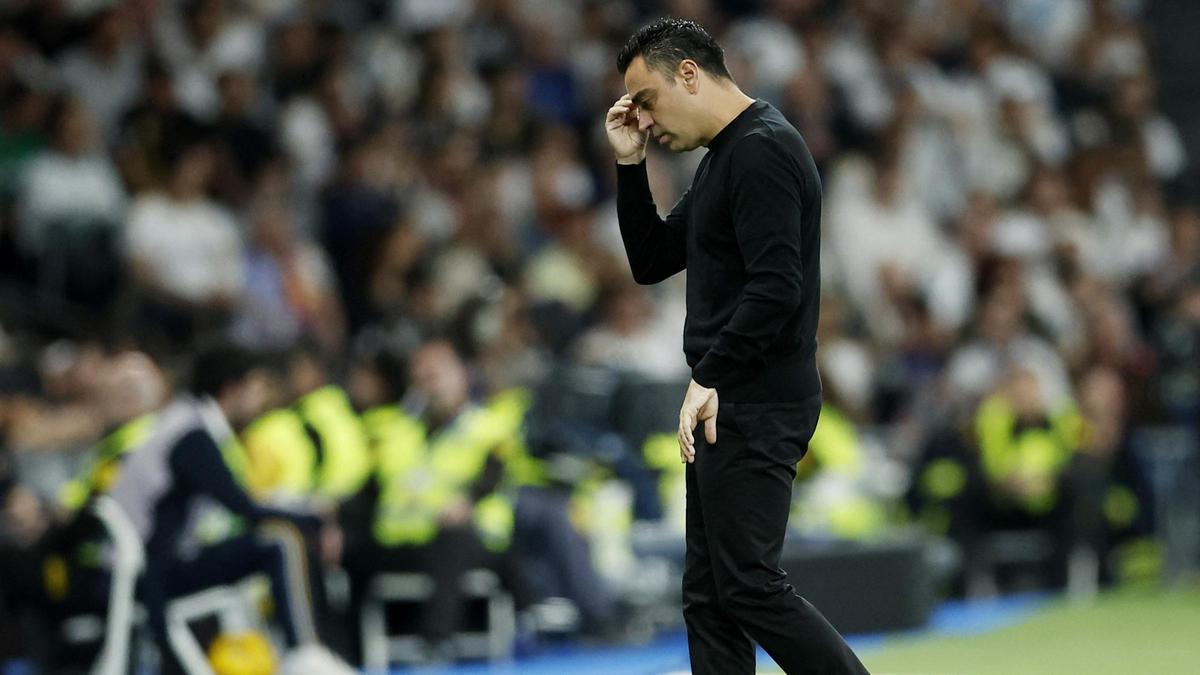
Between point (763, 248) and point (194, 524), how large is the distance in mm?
4242

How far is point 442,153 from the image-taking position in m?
12.8

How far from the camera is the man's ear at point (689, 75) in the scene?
5.00 metres

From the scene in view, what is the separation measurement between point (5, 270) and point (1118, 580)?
25.3 ft

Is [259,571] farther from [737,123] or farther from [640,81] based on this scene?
[737,123]

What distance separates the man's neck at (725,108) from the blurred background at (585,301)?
4.05 metres

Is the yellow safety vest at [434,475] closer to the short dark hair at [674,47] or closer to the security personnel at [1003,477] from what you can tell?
the security personnel at [1003,477]

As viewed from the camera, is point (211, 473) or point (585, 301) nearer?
point (211, 473)

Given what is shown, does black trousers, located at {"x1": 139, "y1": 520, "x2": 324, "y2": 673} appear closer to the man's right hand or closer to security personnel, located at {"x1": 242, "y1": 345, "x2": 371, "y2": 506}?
security personnel, located at {"x1": 242, "y1": 345, "x2": 371, "y2": 506}

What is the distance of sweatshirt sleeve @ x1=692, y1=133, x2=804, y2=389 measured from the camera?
478 cm

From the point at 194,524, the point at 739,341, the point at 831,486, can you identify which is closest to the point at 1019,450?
the point at 831,486

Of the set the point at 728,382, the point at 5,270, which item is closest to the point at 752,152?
the point at 728,382

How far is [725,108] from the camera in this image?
5039mm

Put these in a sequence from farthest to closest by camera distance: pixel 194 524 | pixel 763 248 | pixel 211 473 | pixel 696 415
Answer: pixel 194 524 < pixel 211 473 < pixel 696 415 < pixel 763 248

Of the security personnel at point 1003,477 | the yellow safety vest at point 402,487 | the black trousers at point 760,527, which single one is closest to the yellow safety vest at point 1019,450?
the security personnel at point 1003,477
